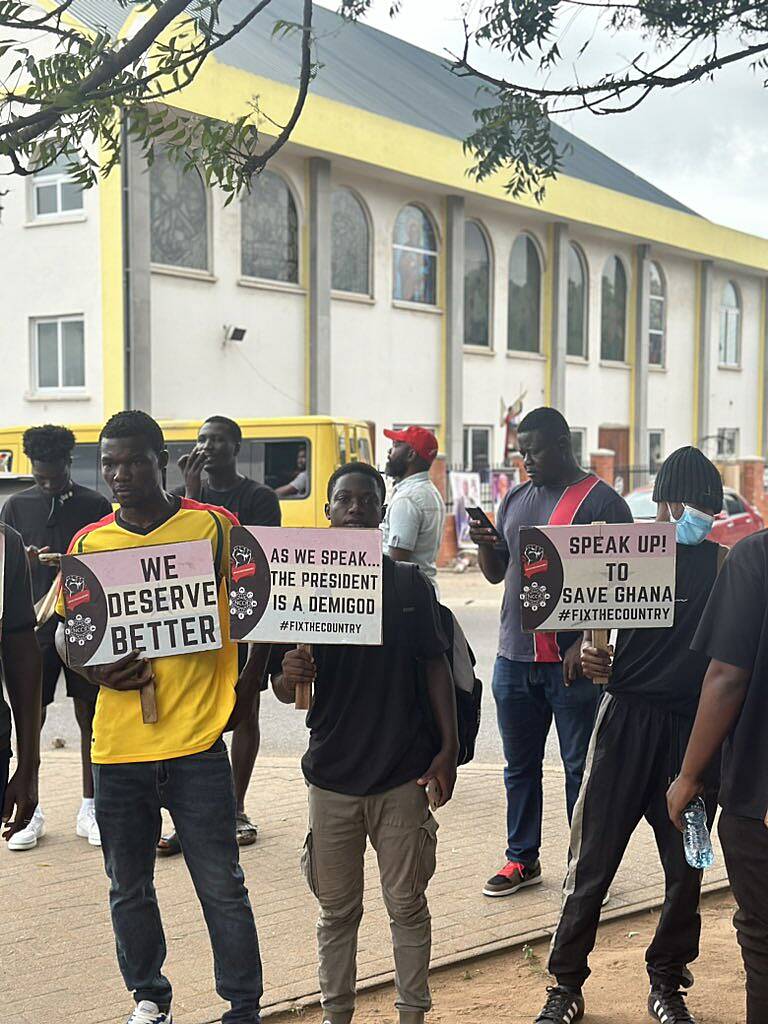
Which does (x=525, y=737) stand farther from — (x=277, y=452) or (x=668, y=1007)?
(x=277, y=452)

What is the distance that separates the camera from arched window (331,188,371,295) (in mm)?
24375

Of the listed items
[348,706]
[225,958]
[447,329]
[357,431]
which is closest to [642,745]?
[348,706]

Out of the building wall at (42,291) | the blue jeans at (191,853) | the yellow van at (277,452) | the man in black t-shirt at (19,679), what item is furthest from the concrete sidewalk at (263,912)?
the building wall at (42,291)

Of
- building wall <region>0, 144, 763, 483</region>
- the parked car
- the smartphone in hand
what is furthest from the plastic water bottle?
building wall <region>0, 144, 763, 483</region>

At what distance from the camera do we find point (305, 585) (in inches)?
154

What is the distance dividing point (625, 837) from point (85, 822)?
320 centimetres

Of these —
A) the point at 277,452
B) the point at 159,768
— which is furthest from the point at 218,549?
the point at 277,452

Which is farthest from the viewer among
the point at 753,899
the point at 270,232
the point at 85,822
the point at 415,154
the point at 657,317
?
the point at 657,317

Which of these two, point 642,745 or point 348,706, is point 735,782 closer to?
point 642,745

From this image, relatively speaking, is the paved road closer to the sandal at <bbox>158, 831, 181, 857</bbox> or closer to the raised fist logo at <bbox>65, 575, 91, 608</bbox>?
the sandal at <bbox>158, 831, 181, 857</bbox>

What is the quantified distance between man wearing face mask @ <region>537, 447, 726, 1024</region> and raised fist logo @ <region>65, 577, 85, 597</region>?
1703 millimetres

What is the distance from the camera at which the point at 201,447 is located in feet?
20.6

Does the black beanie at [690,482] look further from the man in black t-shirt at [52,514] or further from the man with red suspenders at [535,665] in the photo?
the man in black t-shirt at [52,514]

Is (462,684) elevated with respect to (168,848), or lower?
elevated
